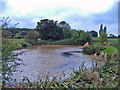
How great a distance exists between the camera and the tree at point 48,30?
69.9 feet

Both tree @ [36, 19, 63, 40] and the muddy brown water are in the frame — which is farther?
tree @ [36, 19, 63, 40]

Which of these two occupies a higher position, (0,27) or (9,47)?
(0,27)

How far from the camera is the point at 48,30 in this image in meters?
21.8

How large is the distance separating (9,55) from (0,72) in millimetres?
342

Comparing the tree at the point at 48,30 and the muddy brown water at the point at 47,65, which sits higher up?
the tree at the point at 48,30

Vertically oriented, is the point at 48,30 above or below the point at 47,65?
above

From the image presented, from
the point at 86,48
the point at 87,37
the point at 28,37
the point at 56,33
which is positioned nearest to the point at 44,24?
the point at 56,33

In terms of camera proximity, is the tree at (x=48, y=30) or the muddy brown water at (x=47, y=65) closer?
the muddy brown water at (x=47, y=65)

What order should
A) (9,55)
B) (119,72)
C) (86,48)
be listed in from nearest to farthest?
(9,55) < (119,72) < (86,48)

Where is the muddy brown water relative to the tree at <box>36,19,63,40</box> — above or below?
below

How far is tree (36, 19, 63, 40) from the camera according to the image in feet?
69.9

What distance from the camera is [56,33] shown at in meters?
21.6

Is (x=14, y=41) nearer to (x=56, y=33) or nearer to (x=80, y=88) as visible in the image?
(x=80, y=88)

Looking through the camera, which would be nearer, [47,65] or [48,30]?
[47,65]
